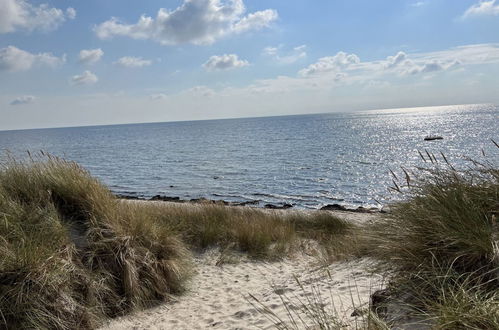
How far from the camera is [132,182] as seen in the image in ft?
104

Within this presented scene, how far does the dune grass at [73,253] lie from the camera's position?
4547 mm

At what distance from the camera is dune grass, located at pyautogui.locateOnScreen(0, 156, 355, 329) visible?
4.55 m

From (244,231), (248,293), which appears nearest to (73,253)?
(248,293)

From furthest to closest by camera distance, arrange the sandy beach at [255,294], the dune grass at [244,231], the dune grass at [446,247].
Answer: the dune grass at [244,231] → the sandy beach at [255,294] → the dune grass at [446,247]

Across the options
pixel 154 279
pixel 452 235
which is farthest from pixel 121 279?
pixel 452 235

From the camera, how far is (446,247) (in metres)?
3.72

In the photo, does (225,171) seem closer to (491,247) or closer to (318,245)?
(318,245)

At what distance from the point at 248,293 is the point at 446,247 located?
2322mm

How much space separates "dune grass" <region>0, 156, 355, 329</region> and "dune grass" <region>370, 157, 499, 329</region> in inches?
123

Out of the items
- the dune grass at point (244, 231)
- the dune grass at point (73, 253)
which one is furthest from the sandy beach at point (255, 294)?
the dune grass at point (244, 231)

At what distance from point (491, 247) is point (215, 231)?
6418 millimetres

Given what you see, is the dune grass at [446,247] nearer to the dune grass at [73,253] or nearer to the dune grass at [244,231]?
the dune grass at [244,231]

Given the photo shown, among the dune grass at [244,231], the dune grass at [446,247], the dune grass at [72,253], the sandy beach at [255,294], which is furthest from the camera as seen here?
the dune grass at [244,231]

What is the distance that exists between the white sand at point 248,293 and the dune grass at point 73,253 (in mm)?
348
